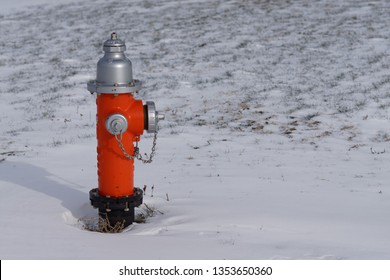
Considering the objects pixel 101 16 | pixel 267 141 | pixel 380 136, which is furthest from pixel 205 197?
pixel 101 16

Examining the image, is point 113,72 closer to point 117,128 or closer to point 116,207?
point 117,128

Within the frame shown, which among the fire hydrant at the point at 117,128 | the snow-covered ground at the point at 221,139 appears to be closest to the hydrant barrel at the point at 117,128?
the fire hydrant at the point at 117,128

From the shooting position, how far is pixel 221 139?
680 cm

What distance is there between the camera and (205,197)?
16.0 feet

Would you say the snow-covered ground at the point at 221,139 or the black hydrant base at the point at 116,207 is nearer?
the snow-covered ground at the point at 221,139

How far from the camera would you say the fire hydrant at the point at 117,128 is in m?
4.04

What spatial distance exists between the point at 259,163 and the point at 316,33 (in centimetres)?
743

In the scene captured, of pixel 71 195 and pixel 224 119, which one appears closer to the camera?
pixel 71 195

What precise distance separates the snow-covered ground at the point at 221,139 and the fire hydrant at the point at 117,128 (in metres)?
0.22

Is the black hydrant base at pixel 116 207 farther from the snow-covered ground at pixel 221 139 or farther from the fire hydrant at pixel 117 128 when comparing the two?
the snow-covered ground at pixel 221 139

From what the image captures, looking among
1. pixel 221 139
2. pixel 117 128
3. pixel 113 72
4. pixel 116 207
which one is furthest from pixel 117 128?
pixel 221 139

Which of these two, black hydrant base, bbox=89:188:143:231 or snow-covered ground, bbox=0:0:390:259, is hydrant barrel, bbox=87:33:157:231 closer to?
black hydrant base, bbox=89:188:143:231

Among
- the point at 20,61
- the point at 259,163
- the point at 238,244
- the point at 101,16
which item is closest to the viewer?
the point at 238,244
